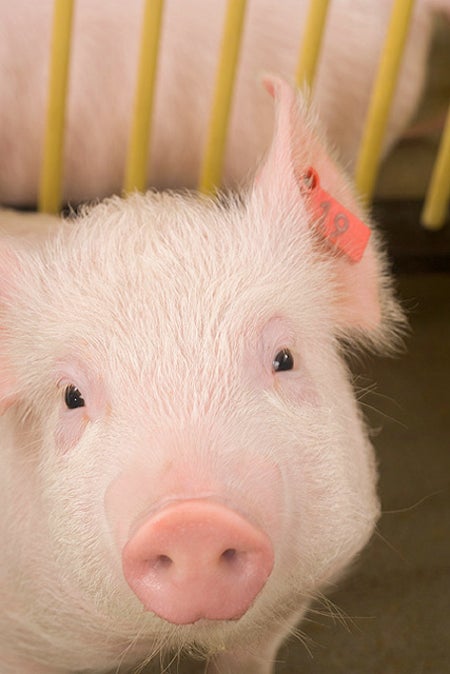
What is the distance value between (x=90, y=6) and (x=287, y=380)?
2.89 feet

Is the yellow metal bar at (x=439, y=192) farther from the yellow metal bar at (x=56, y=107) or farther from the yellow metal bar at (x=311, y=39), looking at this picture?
the yellow metal bar at (x=56, y=107)

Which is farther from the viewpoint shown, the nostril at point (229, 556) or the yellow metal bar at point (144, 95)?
the yellow metal bar at point (144, 95)

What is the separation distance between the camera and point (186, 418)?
2.72ft

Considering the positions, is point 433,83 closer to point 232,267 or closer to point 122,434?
point 232,267

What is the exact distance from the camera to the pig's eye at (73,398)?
92cm

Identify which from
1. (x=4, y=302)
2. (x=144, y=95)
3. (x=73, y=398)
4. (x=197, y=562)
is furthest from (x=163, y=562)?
(x=144, y=95)

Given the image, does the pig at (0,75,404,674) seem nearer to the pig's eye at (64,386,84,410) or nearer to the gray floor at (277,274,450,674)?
the pig's eye at (64,386,84,410)

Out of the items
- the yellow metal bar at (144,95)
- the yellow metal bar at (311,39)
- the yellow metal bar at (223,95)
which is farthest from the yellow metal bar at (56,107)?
the yellow metal bar at (311,39)

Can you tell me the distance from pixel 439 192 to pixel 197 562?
109cm

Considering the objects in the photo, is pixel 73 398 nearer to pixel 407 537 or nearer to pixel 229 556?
pixel 229 556

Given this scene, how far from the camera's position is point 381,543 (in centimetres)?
137

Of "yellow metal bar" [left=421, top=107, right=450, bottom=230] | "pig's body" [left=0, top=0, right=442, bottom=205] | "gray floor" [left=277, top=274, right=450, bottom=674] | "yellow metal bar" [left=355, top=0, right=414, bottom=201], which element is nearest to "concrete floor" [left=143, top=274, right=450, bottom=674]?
"gray floor" [left=277, top=274, right=450, bottom=674]

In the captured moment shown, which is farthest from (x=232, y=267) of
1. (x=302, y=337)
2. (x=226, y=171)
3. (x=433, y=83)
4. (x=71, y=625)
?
(x=433, y=83)

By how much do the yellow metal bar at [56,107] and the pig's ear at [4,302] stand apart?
16.7 inches
